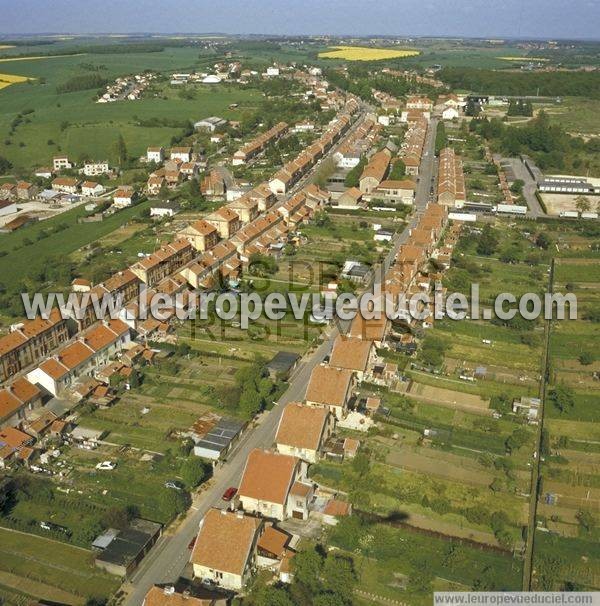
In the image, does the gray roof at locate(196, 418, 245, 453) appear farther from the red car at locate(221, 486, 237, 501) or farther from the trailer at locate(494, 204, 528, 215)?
the trailer at locate(494, 204, 528, 215)

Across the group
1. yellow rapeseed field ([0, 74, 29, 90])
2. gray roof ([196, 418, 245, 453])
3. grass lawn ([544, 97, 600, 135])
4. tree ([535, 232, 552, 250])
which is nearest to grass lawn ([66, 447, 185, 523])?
gray roof ([196, 418, 245, 453])

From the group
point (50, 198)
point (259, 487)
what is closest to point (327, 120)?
point (50, 198)

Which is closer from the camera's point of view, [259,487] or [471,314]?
[259,487]

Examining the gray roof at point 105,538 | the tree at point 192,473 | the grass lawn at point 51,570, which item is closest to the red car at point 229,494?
the tree at point 192,473

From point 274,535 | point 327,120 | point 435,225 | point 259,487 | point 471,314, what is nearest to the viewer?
point 274,535

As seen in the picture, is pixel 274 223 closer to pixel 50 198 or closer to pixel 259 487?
pixel 50 198

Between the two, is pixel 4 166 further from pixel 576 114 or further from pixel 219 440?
pixel 576 114
